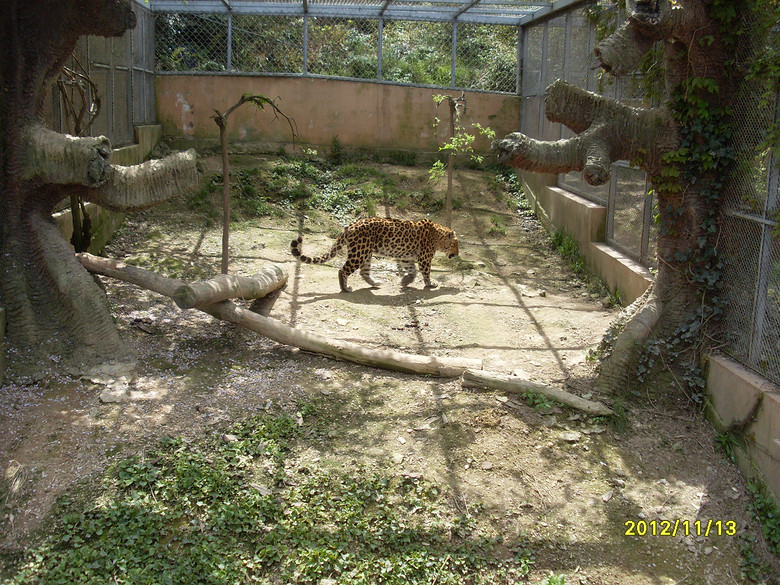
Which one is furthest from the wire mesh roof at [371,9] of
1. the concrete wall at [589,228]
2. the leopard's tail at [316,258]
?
the leopard's tail at [316,258]

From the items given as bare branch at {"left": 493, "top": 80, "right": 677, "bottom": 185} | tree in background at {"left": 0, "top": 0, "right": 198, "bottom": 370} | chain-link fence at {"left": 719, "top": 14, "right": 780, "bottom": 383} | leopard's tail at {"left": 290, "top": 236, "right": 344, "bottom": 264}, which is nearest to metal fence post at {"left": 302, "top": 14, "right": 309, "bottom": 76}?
leopard's tail at {"left": 290, "top": 236, "right": 344, "bottom": 264}

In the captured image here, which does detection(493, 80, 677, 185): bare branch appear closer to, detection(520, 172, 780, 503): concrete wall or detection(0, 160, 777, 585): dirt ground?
detection(520, 172, 780, 503): concrete wall

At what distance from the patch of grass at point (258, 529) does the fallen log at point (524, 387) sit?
131 cm

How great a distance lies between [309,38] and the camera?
15.0 m

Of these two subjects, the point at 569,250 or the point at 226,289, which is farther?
the point at 569,250

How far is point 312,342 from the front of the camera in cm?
625

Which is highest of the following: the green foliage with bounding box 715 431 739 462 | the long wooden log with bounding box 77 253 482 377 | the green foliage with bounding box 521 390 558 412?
the long wooden log with bounding box 77 253 482 377

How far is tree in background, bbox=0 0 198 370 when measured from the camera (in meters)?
5.60

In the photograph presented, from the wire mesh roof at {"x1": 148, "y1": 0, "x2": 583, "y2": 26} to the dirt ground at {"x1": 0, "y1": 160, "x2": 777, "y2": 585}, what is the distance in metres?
8.37

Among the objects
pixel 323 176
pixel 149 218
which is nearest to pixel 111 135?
pixel 149 218

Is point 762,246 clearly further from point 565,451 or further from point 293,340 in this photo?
point 293,340

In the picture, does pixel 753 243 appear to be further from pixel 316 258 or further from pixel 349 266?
pixel 316 258

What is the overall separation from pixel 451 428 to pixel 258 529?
1696 millimetres

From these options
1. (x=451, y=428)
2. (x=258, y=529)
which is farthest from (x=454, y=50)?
(x=258, y=529)
